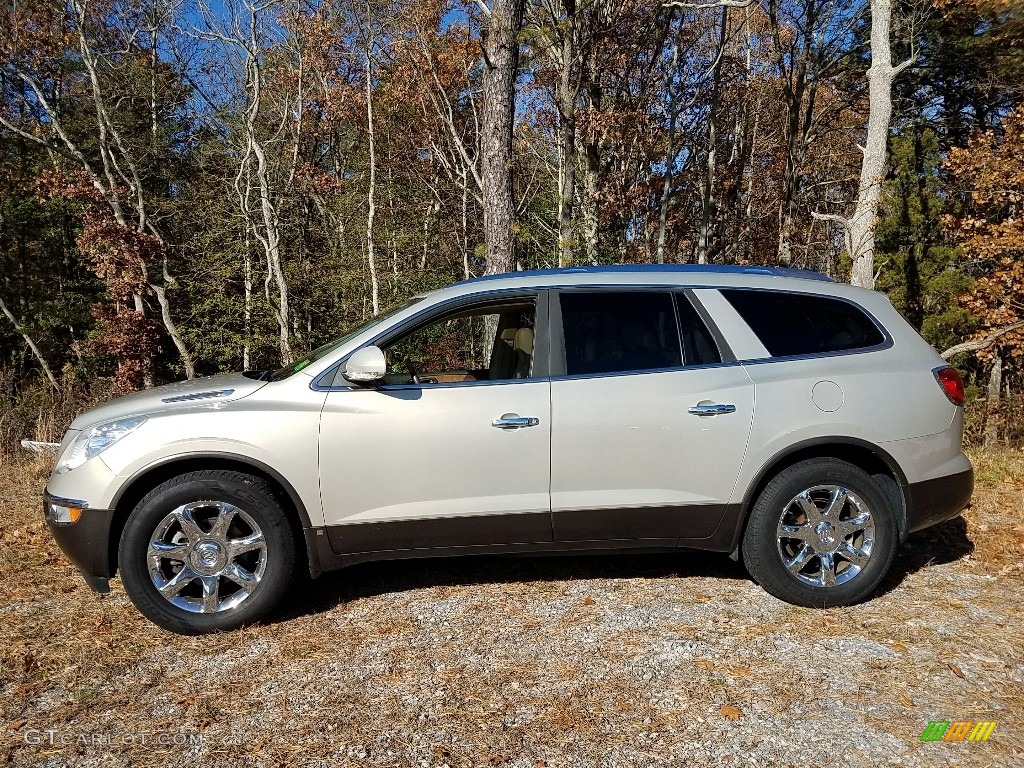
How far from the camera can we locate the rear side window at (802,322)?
3789mm

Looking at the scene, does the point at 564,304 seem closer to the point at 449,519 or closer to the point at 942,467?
the point at 449,519

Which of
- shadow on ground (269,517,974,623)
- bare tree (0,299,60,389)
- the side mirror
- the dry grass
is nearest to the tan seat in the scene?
the side mirror

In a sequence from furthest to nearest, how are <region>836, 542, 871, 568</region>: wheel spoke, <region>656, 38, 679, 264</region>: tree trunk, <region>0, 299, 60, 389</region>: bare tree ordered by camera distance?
<region>0, 299, 60, 389</region>: bare tree → <region>656, 38, 679, 264</region>: tree trunk → <region>836, 542, 871, 568</region>: wheel spoke

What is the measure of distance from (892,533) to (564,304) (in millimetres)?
2195

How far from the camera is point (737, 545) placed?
12.4ft

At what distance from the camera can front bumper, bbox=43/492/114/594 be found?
3381 millimetres

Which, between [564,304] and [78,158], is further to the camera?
[78,158]

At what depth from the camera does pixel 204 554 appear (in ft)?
11.3

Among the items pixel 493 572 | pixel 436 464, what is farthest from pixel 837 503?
pixel 436 464

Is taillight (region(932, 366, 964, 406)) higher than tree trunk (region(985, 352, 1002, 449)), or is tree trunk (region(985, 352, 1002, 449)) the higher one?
taillight (region(932, 366, 964, 406))

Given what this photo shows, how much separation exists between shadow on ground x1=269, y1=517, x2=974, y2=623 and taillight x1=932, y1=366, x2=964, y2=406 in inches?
45.9

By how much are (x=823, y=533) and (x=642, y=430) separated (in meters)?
1.17

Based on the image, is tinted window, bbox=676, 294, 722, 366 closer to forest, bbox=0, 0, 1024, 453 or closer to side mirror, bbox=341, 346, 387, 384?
side mirror, bbox=341, 346, 387, 384

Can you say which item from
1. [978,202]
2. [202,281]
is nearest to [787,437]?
[978,202]
